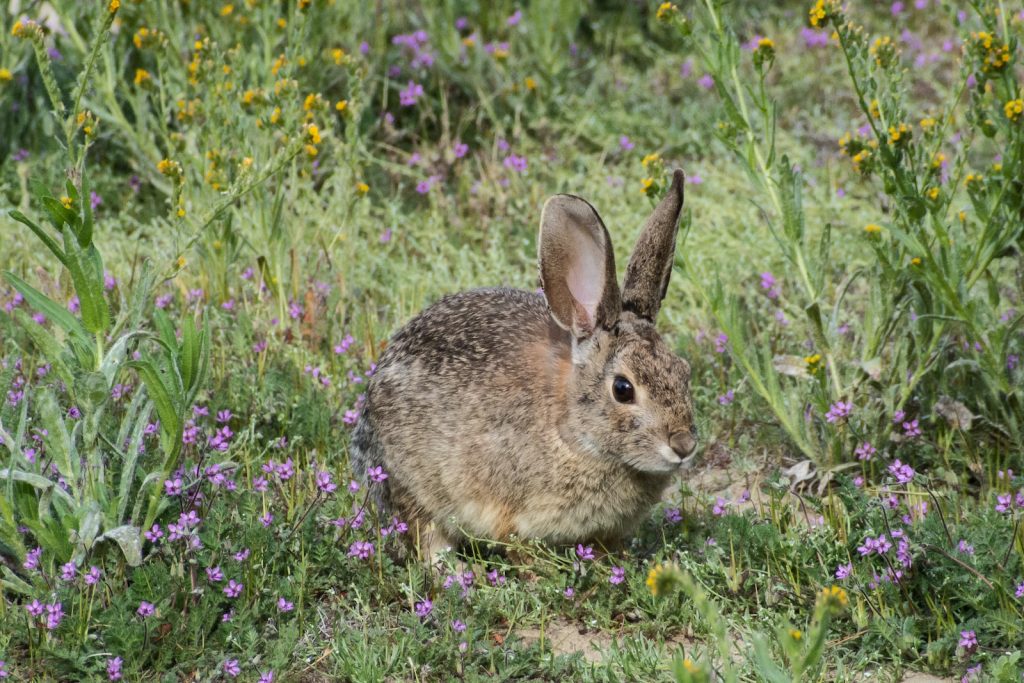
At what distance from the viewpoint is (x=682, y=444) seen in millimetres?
4352

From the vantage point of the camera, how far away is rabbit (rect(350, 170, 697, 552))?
4.53 meters

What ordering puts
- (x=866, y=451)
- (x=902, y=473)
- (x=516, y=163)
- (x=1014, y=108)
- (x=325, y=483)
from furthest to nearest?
1. (x=516, y=163)
2. (x=866, y=451)
3. (x=1014, y=108)
4. (x=325, y=483)
5. (x=902, y=473)

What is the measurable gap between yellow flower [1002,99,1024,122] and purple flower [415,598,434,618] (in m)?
2.72

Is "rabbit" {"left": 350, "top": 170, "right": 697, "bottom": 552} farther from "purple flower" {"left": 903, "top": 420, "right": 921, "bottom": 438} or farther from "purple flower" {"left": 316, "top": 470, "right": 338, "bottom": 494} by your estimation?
"purple flower" {"left": 903, "top": 420, "right": 921, "bottom": 438}

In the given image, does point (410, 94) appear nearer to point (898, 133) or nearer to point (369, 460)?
point (369, 460)

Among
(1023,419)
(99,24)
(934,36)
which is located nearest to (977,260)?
(1023,419)

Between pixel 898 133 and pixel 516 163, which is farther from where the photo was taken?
pixel 516 163

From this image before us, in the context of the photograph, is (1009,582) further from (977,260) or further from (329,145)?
(329,145)

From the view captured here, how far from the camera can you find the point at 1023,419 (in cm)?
522

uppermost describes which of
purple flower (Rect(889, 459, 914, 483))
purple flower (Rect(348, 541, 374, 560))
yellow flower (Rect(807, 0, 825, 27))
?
yellow flower (Rect(807, 0, 825, 27))

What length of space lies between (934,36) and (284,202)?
5764 mm

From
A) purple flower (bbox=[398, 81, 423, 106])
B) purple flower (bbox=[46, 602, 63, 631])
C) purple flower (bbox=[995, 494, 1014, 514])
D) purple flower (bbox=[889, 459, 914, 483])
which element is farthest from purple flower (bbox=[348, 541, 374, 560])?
purple flower (bbox=[398, 81, 423, 106])

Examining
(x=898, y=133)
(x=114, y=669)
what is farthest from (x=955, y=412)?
(x=114, y=669)

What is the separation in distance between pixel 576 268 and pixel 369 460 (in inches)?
43.1
